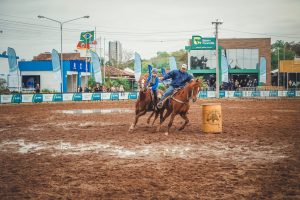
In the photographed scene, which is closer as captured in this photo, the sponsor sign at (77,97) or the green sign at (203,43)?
the sponsor sign at (77,97)

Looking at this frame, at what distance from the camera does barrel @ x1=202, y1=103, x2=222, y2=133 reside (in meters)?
13.2

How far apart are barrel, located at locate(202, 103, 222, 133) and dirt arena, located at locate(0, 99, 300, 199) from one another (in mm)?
388

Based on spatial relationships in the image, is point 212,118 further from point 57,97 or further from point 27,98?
point 57,97

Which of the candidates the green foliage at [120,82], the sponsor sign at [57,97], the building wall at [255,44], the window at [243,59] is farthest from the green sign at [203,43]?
the sponsor sign at [57,97]

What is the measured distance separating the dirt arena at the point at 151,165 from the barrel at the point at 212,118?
1.27ft

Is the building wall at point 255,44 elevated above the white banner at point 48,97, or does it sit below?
above

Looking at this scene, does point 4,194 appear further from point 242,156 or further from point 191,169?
point 242,156

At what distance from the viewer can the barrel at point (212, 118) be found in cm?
1325

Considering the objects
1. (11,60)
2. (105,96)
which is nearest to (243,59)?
(105,96)

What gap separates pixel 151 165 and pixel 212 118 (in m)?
5.71

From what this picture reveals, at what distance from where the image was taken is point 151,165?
8195mm

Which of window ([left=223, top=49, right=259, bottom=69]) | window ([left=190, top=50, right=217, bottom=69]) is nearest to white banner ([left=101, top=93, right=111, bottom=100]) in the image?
window ([left=190, top=50, right=217, bottom=69])

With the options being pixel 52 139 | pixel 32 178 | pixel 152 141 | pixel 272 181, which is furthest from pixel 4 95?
pixel 272 181

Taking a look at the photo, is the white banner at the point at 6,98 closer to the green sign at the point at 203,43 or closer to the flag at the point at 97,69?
the flag at the point at 97,69
